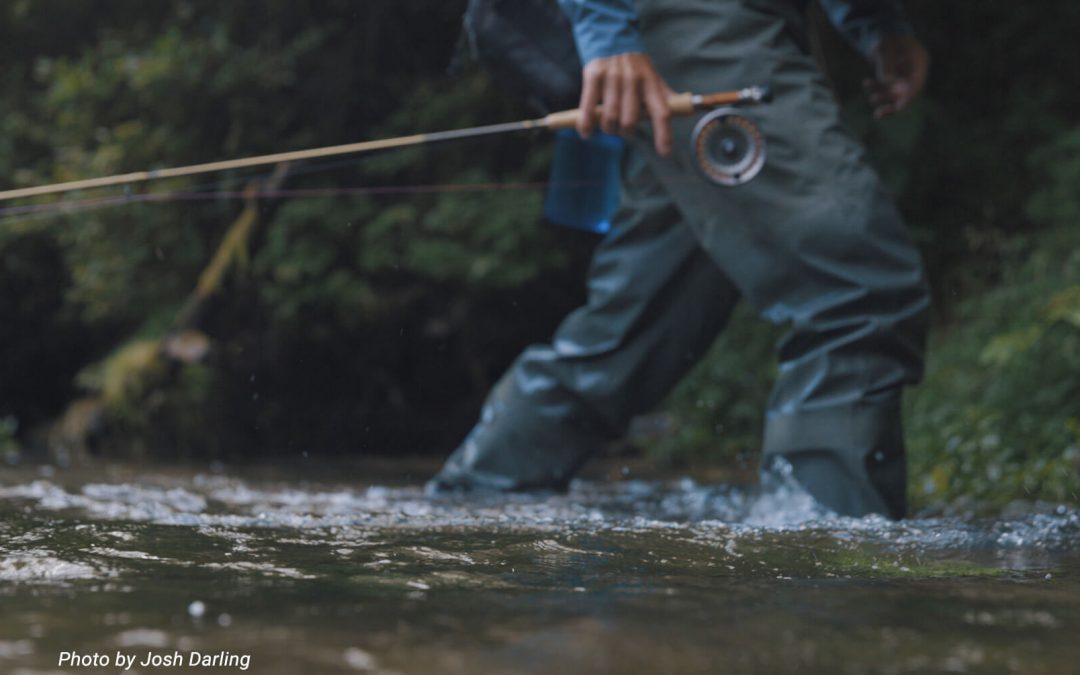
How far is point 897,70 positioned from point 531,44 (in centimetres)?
110

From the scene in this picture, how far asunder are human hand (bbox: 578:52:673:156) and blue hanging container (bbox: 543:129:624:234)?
66 centimetres

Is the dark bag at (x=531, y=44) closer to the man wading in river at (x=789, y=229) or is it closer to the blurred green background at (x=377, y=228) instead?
the man wading in river at (x=789, y=229)

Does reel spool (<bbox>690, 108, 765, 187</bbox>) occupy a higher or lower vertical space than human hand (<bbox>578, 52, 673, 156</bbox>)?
lower

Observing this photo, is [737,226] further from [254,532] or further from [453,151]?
[453,151]

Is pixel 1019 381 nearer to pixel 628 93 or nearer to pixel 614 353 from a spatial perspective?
pixel 614 353

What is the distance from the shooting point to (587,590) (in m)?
1.36

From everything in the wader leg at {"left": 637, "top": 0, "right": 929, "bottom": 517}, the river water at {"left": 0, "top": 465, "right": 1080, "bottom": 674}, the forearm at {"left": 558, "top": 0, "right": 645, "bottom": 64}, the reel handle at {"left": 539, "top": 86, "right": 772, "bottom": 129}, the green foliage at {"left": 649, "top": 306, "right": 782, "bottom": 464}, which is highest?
the forearm at {"left": 558, "top": 0, "right": 645, "bottom": 64}

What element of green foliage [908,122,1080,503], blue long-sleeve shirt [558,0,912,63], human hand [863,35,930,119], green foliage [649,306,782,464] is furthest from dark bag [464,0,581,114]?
green foliage [649,306,782,464]

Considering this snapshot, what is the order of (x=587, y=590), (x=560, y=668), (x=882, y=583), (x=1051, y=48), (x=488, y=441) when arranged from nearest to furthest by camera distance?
(x=560, y=668) → (x=587, y=590) → (x=882, y=583) → (x=488, y=441) → (x=1051, y=48)

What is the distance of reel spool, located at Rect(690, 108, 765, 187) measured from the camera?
2623mm

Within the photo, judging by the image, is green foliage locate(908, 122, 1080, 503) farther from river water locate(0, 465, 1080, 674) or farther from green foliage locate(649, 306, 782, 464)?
river water locate(0, 465, 1080, 674)

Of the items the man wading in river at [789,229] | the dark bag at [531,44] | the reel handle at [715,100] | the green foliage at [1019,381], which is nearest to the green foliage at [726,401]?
the green foliage at [1019,381]

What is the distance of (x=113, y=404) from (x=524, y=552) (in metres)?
5.20

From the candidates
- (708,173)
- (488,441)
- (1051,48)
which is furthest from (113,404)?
(1051,48)
